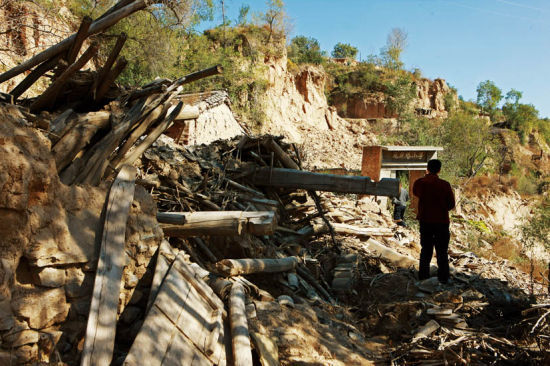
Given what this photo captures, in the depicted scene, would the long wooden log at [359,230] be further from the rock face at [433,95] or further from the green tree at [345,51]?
the green tree at [345,51]

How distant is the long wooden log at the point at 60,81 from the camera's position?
3.66m

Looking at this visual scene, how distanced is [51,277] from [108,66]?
2.18 metres

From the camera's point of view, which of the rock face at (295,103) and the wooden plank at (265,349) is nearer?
the wooden plank at (265,349)

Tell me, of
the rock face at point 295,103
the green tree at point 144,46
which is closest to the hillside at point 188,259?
the green tree at point 144,46

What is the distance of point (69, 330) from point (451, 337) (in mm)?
3149

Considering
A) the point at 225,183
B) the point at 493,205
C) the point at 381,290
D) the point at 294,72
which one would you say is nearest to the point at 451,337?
the point at 381,290

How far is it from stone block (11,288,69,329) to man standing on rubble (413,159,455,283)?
451 cm

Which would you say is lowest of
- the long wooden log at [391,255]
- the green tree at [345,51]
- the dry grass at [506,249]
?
the dry grass at [506,249]

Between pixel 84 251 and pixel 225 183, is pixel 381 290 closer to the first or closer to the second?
pixel 225 183

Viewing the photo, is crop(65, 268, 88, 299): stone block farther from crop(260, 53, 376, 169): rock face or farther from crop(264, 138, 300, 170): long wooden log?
crop(260, 53, 376, 169): rock face

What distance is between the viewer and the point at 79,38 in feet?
12.0

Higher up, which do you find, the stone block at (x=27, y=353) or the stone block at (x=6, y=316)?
the stone block at (x=6, y=316)

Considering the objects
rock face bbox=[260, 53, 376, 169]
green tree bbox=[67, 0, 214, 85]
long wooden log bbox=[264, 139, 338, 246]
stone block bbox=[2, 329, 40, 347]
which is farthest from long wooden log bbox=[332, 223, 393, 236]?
rock face bbox=[260, 53, 376, 169]

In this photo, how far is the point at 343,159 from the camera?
1067 inches
